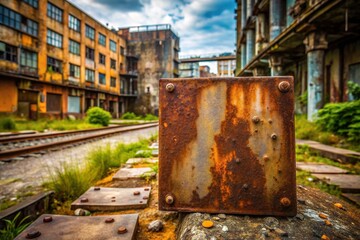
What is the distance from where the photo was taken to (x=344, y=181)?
2.56 m

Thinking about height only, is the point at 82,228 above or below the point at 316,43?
below

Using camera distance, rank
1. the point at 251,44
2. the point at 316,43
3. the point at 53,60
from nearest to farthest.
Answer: the point at 316,43
the point at 251,44
the point at 53,60

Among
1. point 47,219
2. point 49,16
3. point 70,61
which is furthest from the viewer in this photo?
point 70,61

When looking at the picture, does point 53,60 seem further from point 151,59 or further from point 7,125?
point 151,59

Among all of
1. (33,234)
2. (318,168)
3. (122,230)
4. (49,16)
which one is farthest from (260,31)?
(49,16)

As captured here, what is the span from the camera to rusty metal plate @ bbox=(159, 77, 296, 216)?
1.06 meters

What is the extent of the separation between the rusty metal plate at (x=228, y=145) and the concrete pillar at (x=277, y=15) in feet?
36.9

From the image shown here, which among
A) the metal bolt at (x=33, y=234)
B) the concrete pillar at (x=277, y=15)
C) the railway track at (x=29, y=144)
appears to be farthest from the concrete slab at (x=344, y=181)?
the concrete pillar at (x=277, y=15)

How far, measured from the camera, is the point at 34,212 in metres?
1.97

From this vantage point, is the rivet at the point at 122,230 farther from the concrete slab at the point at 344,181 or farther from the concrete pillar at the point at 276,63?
the concrete pillar at the point at 276,63

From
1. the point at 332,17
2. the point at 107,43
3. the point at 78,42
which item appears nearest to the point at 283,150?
the point at 332,17

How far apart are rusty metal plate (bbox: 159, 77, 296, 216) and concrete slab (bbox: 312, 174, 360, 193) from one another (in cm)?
173

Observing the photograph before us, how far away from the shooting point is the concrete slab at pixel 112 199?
164cm

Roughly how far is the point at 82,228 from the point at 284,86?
1.26 m
